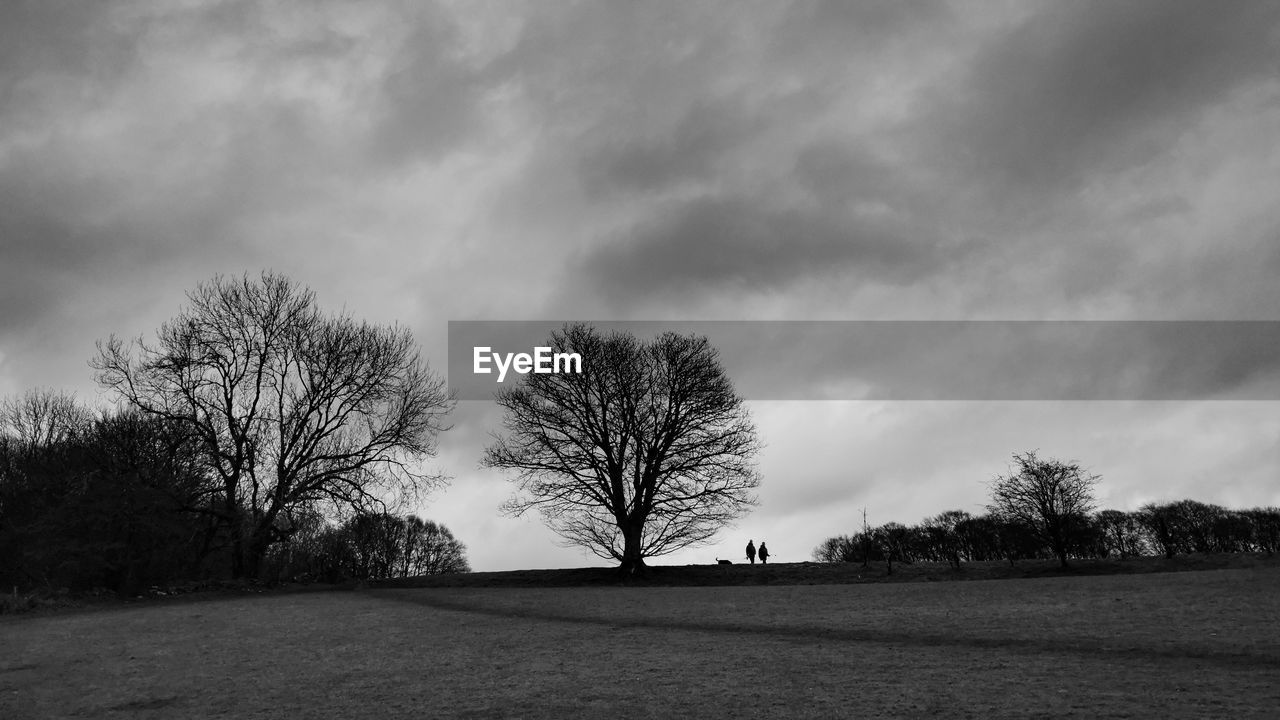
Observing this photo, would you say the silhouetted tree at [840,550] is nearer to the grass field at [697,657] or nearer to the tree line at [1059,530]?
the tree line at [1059,530]

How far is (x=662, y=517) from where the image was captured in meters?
41.4

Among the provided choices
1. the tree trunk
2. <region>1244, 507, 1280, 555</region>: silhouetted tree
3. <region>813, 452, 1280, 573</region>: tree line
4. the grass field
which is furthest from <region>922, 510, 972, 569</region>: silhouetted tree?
the grass field

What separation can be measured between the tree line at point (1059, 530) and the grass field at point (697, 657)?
14306 mm

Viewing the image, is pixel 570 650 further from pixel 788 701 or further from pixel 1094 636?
pixel 1094 636

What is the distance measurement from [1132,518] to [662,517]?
6780 centimetres

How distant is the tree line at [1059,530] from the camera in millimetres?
40406

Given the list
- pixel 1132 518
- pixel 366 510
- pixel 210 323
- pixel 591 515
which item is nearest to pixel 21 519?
pixel 210 323

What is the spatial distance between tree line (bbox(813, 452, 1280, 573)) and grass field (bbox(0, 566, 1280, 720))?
46.9 feet

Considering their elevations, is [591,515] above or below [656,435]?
below

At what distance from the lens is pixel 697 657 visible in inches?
605

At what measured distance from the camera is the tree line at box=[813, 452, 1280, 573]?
40406 mm

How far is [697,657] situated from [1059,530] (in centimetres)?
3096

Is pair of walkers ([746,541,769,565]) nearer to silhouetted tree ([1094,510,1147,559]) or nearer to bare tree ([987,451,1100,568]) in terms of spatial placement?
bare tree ([987,451,1100,568])

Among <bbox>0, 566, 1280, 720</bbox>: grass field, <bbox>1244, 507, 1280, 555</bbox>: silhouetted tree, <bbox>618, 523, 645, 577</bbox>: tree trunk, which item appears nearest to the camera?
<bbox>0, 566, 1280, 720</bbox>: grass field
